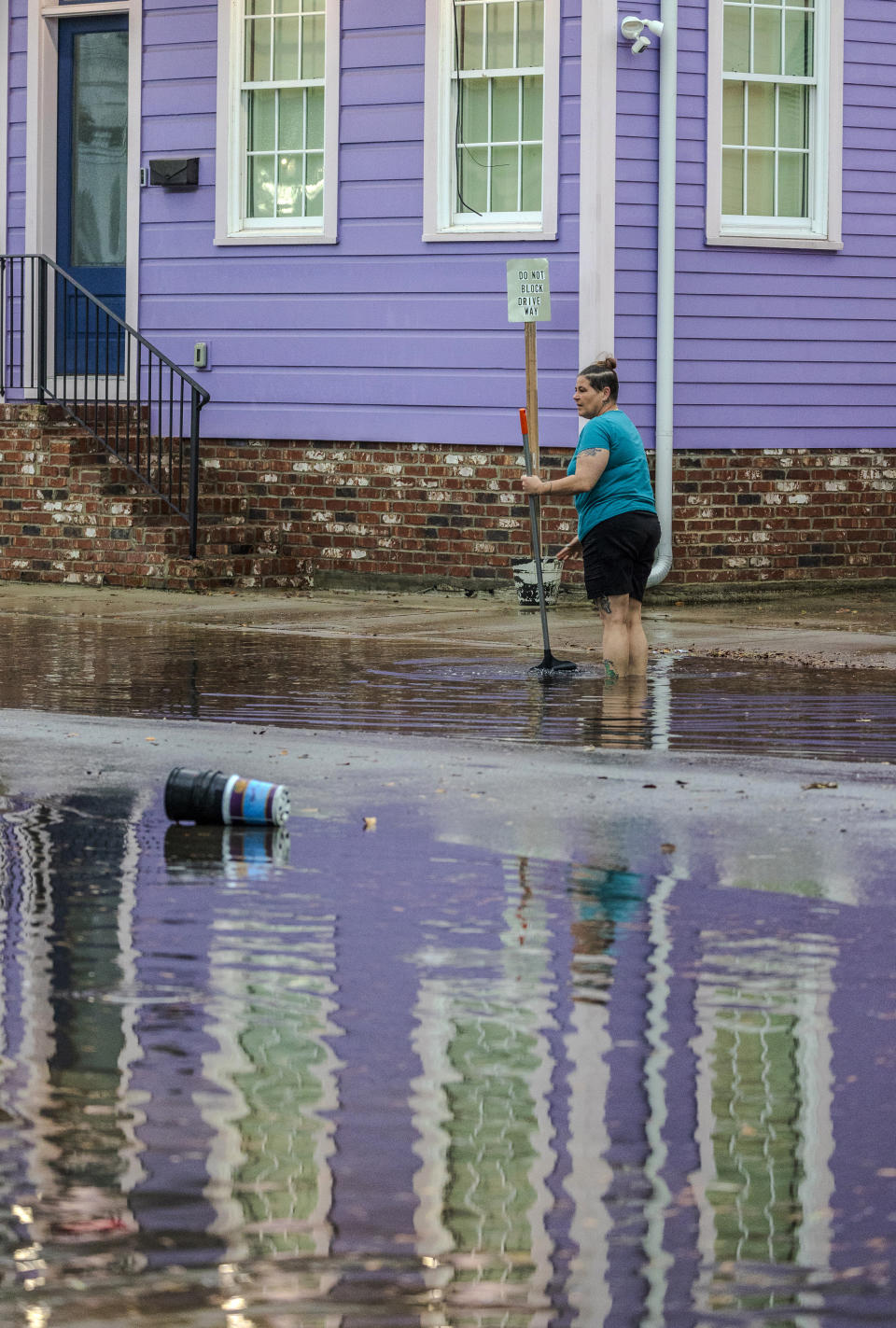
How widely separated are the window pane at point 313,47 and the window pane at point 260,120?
0.34m

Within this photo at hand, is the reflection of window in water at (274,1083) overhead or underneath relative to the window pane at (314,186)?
underneath

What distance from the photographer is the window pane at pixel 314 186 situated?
1709 centimetres

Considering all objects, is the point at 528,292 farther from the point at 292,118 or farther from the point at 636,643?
the point at 292,118

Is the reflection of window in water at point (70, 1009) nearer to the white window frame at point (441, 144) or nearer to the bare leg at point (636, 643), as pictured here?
the bare leg at point (636, 643)

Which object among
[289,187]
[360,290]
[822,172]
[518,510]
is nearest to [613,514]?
[518,510]

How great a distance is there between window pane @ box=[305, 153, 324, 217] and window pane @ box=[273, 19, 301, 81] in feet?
2.09

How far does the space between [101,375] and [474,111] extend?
402cm

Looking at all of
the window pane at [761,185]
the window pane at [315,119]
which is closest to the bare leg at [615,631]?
the window pane at [761,185]

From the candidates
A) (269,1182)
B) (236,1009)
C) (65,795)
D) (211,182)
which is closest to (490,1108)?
(269,1182)

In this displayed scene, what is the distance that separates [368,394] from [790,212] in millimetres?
3270

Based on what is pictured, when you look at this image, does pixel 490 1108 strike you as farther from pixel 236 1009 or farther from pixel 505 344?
pixel 505 344

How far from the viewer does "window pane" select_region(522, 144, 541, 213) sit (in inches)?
633

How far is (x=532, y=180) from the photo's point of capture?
52.9 ft

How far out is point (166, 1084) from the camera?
14.7 feet
